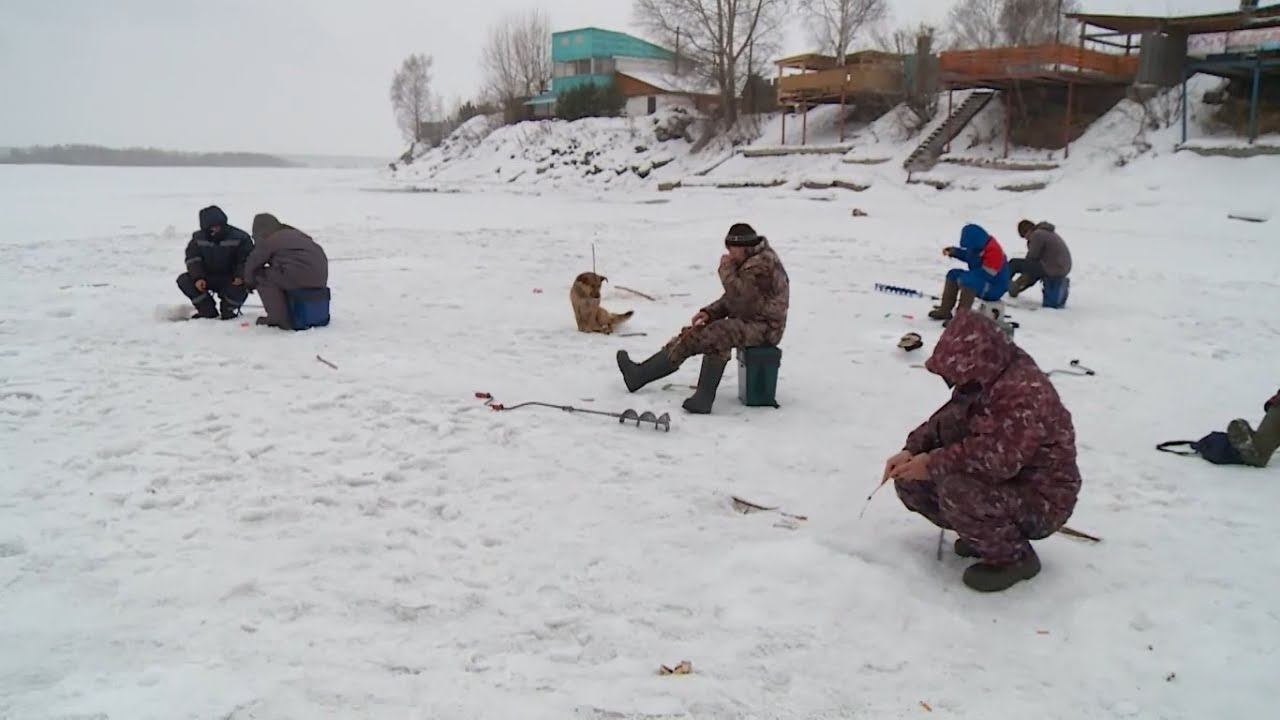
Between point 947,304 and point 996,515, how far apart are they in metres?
6.63

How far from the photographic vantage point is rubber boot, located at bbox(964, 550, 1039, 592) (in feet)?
12.5

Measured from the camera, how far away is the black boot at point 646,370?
685cm

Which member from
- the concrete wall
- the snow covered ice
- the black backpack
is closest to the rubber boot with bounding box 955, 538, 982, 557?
the snow covered ice

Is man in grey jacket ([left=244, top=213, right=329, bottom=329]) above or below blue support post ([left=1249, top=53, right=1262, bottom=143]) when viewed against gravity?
below

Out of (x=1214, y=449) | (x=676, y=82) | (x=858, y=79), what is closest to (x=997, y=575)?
(x=1214, y=449)

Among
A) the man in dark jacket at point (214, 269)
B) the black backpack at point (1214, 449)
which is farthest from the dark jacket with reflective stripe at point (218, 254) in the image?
the black backpack at point (1214, 449)

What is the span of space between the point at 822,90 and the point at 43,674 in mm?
35007

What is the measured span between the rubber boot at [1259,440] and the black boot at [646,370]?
3740 mm

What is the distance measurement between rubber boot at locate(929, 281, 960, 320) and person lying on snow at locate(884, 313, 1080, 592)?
637 centimetres

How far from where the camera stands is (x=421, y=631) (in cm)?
342

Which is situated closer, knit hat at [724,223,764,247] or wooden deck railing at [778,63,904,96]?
knit hat at [724,223,764,247]

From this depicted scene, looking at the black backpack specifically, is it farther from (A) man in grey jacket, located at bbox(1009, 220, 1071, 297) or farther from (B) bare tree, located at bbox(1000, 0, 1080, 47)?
(B) bare tree, located at bbox(1000, 0, 1080, 47)

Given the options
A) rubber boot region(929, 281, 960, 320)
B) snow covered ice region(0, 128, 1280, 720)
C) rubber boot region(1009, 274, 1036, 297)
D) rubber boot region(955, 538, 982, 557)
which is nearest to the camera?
snow covered ice region(0, 128, 1280, 720)

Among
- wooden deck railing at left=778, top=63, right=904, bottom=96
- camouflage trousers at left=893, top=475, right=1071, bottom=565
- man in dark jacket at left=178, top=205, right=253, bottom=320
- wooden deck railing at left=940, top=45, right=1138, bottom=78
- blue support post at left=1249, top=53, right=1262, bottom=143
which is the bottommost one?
camouflage trousers at left=893, top=475, right=1071, bottom=565
